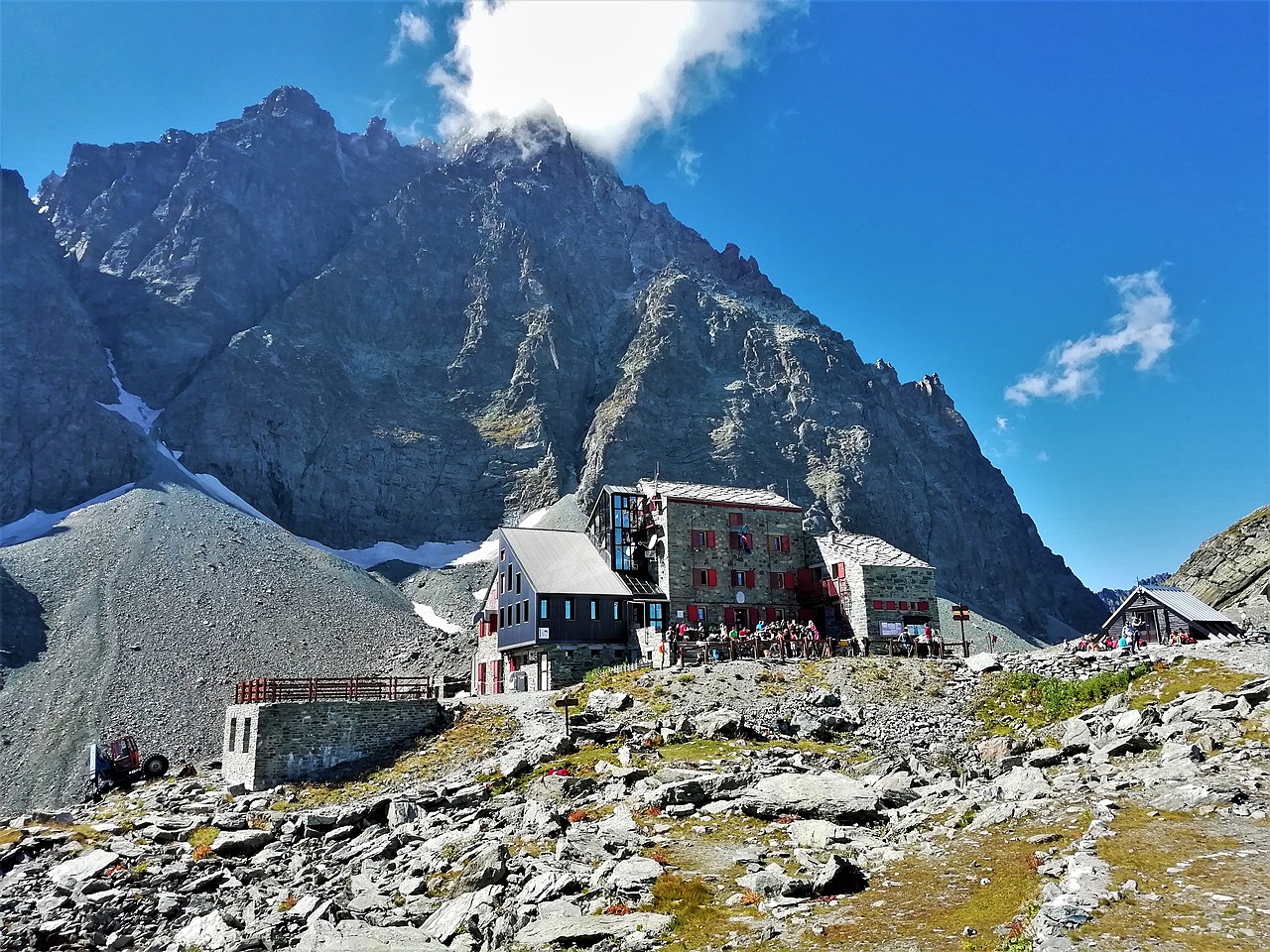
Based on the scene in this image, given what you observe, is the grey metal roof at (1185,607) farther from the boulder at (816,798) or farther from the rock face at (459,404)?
the rock face at (459,404)

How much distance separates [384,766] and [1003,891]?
35.5 m

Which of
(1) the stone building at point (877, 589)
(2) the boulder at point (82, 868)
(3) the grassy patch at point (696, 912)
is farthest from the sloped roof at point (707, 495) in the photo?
(3) the grassy patch at point (696, 912)

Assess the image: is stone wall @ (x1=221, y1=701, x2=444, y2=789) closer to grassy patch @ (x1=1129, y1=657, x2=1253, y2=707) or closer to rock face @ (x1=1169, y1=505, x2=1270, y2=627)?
grassy patch @ (x1=1129, y1=657, x2=1253, y2=707)

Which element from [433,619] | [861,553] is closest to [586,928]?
[861,553]

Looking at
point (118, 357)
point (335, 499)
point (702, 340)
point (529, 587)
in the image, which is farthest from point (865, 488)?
point (118, 357)

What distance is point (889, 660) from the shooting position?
149 feet

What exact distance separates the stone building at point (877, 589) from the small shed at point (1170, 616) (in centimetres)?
1232

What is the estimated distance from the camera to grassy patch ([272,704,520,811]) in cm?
3847

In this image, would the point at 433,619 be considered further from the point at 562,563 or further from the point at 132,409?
the point at 132,409

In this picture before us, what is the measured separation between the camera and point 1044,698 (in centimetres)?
3731

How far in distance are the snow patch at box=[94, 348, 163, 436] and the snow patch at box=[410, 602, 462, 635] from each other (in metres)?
63.8

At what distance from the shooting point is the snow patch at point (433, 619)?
10856cm

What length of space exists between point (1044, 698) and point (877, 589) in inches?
976

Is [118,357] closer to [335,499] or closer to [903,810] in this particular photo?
[335,499]
